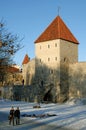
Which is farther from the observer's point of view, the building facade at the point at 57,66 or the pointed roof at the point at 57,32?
the pointed roof at the point at 57,32

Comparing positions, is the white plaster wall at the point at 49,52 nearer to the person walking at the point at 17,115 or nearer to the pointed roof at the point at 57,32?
the pointed roof at the point at 57,32

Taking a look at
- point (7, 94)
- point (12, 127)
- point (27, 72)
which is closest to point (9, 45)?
point (12, 127)

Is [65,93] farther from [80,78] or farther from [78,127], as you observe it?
[78,127]

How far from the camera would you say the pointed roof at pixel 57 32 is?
43.7 m

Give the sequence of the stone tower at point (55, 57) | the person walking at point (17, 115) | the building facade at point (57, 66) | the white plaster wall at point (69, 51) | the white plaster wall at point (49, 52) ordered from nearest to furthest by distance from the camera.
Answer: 1. the person walking at point (17, 115)
2. the building facade at point (57, 66)
3. the stone tower at point (55, 57)
4. the white plaster wall at point (49, 52)
5. the white plaster wall at point (69, 51)

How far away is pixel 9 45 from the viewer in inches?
813

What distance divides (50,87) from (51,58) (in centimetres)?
381

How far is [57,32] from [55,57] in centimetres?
334

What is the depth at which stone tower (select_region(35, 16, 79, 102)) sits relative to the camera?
1655 inches

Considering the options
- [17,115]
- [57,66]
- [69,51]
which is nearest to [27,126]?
[17,115]

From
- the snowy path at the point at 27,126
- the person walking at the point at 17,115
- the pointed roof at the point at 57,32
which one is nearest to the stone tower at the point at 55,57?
the pointed roof at the point at 57,32

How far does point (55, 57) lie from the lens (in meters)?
43.0

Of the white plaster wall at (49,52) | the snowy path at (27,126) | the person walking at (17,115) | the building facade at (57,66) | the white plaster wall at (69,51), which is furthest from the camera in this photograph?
the white plaster wall at (69,51)

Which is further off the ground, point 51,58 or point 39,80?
point 51,58
